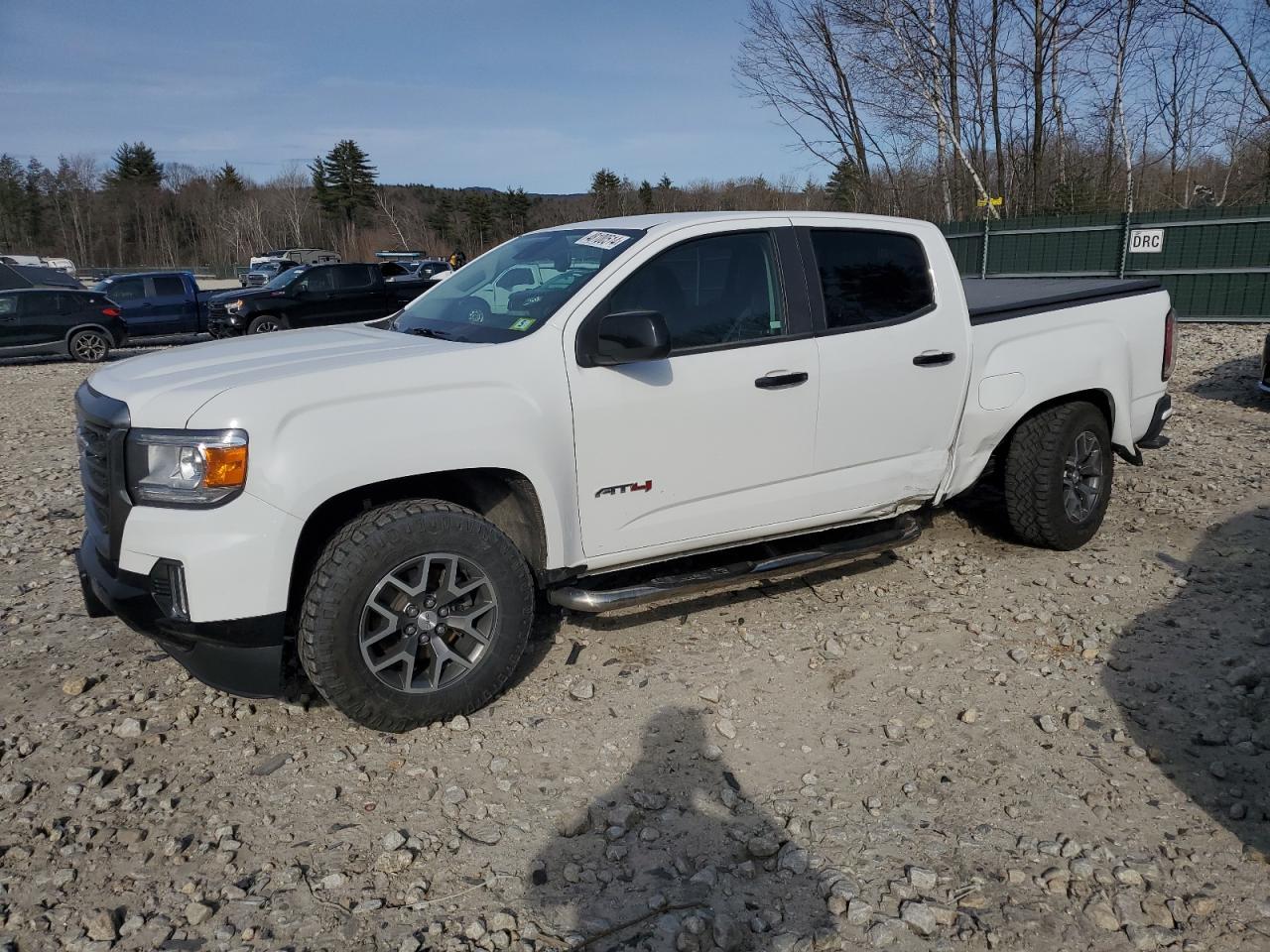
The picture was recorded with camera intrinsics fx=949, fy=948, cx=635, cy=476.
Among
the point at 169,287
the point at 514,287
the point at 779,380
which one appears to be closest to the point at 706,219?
the point at 779,380

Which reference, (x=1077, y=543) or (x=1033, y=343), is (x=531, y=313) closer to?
(x=1033, y=343)

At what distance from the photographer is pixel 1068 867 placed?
2852mm

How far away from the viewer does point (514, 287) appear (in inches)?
167

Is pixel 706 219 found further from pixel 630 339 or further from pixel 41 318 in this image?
pixel 41 318

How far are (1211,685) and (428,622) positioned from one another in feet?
10.4

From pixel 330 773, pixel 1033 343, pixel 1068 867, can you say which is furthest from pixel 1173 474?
pixel 330 773

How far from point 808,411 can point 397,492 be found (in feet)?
6.01

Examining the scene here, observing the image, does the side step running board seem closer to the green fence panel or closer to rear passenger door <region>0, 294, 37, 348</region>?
the green fence panel

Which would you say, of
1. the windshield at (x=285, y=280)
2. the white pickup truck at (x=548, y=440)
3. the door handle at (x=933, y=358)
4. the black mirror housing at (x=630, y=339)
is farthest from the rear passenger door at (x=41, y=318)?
the door handle at (x=933, y=358)

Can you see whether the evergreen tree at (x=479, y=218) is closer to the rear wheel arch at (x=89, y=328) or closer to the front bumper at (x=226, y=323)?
the front bumper at (x=226, y=323)

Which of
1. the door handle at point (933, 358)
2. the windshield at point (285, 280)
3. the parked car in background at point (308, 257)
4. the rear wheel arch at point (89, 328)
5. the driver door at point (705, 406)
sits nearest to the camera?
the driver door at point (705, 406)

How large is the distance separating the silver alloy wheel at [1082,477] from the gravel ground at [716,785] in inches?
17.6

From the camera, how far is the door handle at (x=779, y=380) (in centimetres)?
410

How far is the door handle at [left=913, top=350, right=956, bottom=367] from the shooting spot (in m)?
4.58
